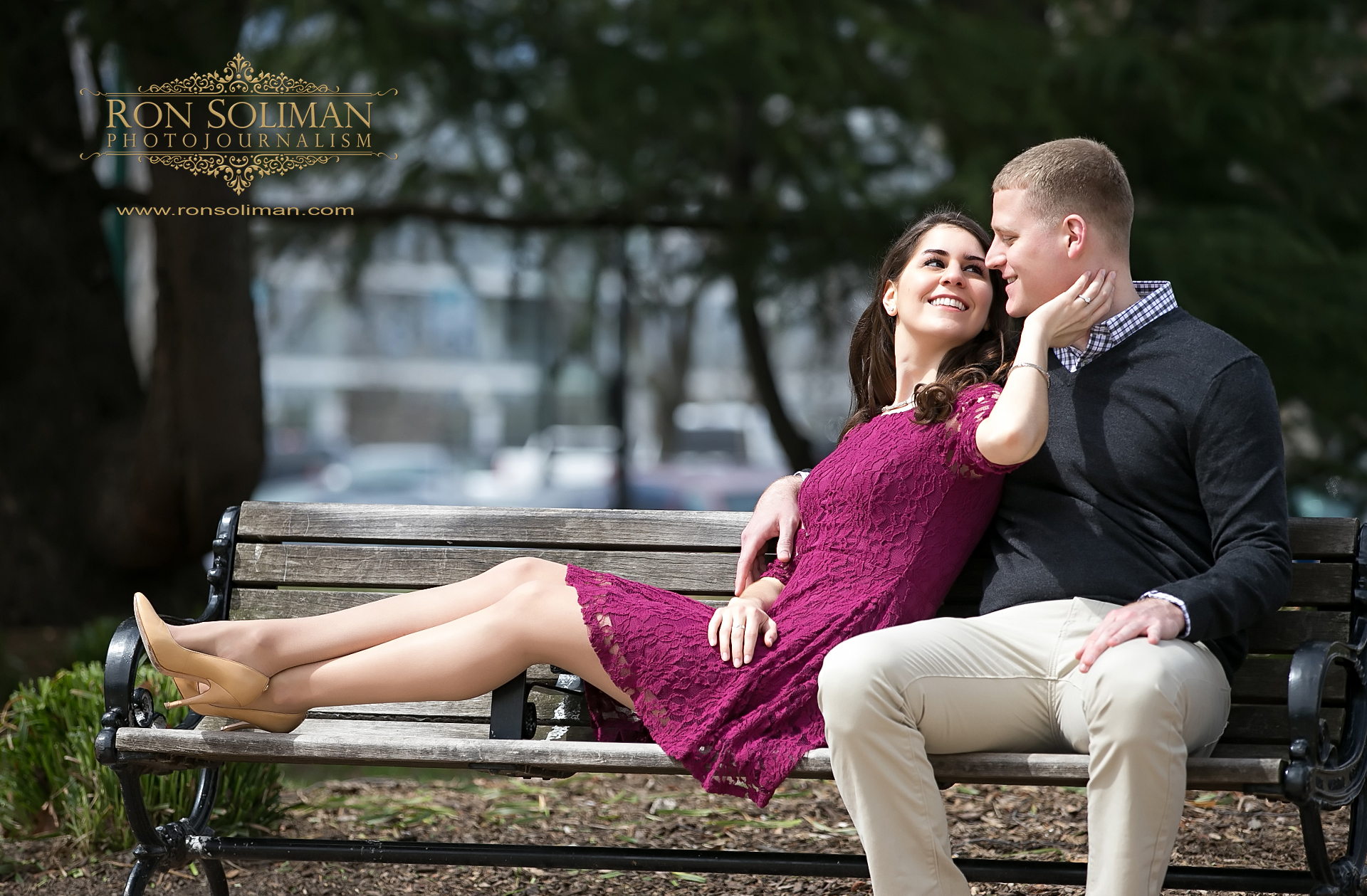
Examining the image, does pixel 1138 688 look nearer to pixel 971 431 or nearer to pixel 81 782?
pixel 971 431

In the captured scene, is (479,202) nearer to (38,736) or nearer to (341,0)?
(341,0)

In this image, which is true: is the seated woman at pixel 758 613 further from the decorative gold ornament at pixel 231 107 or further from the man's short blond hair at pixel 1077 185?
the decorative gold ornament at pixel 231 107

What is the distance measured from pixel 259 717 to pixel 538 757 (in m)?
0.75

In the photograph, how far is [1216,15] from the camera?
850 centimetres

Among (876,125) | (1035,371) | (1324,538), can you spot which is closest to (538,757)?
(1035,371)

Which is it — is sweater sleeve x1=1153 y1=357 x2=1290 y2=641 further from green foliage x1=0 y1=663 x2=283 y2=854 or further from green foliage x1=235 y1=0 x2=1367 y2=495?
green foliage x1=235 y1=0 x2=1367 y2=495

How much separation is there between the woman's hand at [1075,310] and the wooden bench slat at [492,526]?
3.30ft

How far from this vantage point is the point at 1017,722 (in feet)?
9.18

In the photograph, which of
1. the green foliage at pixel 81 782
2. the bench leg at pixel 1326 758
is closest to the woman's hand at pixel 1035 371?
the bench leg at pixel 1326 758

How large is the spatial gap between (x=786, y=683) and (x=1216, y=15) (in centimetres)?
714

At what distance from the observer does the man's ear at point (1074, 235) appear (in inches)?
118

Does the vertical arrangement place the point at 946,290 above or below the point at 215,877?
above

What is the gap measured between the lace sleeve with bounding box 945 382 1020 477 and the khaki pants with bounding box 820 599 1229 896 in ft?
1.06

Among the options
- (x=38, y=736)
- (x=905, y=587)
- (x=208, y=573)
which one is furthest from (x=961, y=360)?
(x=38, y=736)
